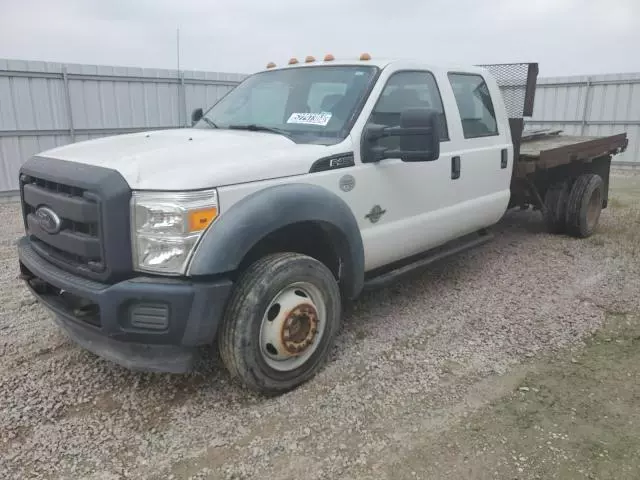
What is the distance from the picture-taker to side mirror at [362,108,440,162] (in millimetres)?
3258

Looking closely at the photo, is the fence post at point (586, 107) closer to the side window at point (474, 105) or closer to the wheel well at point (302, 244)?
the side window at point (474, 105)

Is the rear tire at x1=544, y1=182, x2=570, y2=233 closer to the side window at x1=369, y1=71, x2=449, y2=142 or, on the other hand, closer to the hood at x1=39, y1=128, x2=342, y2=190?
the side window at x1=369, y1=71, x2=449, y2=142

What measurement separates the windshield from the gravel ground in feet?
5.02

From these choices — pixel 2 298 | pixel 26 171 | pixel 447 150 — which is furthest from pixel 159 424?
pixel 447 150

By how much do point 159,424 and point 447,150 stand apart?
9.50 feet

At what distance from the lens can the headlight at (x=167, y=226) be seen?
2.65 metres

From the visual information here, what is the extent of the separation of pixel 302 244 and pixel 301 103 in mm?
1088

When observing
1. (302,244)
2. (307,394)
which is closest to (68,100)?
(302,244)

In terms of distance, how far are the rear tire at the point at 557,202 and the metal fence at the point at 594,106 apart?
25.2 ft

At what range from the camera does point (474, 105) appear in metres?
4.79

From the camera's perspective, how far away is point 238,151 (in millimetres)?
3086

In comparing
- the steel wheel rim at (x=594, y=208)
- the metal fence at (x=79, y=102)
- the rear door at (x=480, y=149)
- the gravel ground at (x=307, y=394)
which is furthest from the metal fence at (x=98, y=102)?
the rear door at (x=480, y=149)

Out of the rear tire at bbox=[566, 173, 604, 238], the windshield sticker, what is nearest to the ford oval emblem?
the windshield sticker

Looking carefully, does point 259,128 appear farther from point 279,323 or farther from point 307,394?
point 307,394
